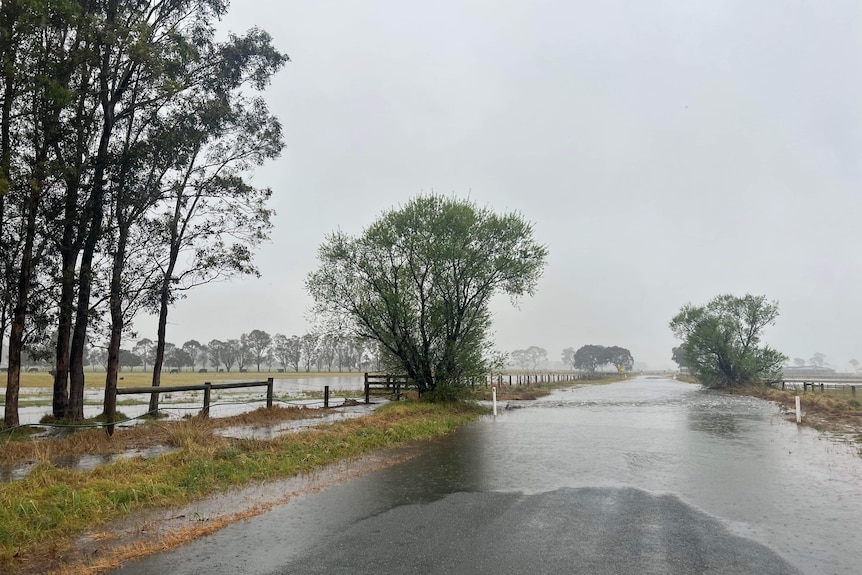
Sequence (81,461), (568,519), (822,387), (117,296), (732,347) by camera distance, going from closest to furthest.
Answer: (568,519) → (81,461) → (117,296) → (822,387) → (732,347)

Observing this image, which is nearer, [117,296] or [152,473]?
[152,473]

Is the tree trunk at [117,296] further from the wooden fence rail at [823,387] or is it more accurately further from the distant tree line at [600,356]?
the distant tree line at [600,356]

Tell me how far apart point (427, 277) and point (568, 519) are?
19.6 m

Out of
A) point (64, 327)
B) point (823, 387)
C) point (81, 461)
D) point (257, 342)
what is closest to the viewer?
point (81, 461)

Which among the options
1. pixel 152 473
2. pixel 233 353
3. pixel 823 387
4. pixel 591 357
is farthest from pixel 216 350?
pixel 152 473

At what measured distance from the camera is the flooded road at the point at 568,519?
211 inches

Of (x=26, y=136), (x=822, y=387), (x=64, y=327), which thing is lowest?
(x=822, y=387)

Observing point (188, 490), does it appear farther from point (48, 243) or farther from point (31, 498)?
point (48, 243)

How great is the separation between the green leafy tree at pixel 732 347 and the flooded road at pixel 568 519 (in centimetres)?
4508

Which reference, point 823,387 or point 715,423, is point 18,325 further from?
point 823,387

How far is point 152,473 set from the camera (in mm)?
8742

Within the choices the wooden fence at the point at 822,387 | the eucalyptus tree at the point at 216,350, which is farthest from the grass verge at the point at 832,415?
the eucalyptus tree at the point at 216,350

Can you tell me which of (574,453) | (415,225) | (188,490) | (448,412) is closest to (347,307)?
(415,225)

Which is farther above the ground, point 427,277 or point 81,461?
point 427,277
